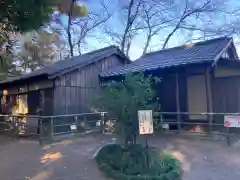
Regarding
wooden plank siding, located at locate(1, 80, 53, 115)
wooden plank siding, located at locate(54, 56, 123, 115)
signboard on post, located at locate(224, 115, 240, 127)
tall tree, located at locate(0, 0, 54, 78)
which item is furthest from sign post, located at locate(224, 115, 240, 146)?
wooden plank siding, located at locate(1, 80, 53, 115)

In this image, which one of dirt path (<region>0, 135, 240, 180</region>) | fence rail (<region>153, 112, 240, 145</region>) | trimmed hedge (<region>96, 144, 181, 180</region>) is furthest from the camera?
fence rail (<region>153, 112, 240, 145</region>)

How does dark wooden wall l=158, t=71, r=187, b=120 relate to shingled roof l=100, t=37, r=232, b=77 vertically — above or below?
below

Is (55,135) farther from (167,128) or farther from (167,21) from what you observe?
(167,21)

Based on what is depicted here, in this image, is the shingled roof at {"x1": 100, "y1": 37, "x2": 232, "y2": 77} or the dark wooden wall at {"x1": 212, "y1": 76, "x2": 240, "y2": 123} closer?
the shingled roof at {"x1": 100, "y1": 37, "x2": 232, "y2": 77}

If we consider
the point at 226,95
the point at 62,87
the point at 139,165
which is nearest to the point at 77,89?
the point at 62,87

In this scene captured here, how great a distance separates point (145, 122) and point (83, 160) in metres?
2.27

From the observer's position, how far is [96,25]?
2833 centimetres

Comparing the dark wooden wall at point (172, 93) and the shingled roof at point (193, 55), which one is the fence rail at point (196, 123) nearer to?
→ the dark wooden wall at point (172, 93)

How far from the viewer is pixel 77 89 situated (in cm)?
1364

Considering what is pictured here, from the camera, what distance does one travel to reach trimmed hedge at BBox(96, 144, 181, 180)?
6.17m

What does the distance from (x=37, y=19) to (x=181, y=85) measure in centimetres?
797

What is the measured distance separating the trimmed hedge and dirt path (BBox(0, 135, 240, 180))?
0.94 feet

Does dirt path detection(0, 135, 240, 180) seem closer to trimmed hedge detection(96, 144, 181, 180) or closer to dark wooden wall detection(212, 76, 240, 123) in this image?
trimmed hedge detection(96, 144, 181, 180)

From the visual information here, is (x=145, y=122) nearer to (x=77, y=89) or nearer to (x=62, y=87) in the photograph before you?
(x=62, y=87)
